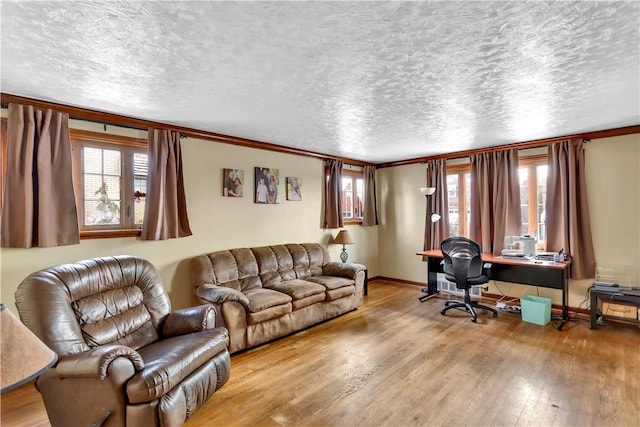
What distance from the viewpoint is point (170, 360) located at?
2.02 meters

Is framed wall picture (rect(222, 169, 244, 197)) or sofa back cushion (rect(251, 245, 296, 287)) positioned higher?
framed wall picture (rect(222, 169, 244, 197))

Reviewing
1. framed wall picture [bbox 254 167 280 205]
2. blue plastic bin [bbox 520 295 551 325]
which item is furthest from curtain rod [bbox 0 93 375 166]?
blue plastic bin [bbox 520 295 551 325]

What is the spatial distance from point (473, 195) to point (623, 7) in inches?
148

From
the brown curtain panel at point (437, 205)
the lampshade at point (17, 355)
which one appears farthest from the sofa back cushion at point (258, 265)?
the lampshade at point (17, 355)

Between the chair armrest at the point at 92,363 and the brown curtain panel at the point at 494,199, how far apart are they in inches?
185

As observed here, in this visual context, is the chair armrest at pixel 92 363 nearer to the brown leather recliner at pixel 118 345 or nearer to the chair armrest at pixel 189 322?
the brown leather recliner at pixel 118 345

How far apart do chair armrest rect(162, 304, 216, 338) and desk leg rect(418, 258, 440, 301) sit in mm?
3683

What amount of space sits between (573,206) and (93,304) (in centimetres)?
524

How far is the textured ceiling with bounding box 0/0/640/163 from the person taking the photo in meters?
1.56

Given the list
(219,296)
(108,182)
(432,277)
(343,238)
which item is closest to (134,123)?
(108,182)

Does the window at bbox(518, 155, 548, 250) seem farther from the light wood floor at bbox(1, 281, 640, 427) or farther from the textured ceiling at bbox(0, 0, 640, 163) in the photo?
the light wood floor at bbox(1, 281, 640, 427)

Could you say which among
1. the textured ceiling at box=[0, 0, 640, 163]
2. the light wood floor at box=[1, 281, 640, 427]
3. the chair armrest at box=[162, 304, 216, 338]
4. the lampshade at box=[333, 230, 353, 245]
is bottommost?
the light wood floor at box=[1, 281, 640, 427]

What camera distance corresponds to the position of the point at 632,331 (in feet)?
12.1

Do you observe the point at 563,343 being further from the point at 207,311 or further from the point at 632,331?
the point at 207,311
